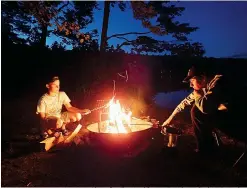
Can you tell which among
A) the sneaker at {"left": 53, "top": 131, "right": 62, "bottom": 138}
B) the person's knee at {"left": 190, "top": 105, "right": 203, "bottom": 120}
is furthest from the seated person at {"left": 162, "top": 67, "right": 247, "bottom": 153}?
the sneaker at {"left": 53, "top": 131, "right": 62, "bottom": 138}

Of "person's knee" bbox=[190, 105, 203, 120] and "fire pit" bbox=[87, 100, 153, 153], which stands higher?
"person's knee" bbox=[190, 105, 203, 120]

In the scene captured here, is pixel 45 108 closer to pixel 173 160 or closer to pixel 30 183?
pixel 30 183

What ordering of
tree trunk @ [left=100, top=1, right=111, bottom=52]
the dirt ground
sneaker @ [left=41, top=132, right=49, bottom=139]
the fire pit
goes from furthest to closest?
1. tree trunk @ [left=100, top=1, right=111, bottom=52]
2. sneaker @ [left=41, top=132, right=49, bottom=139]
3. the fire pit
4. the dirt ground

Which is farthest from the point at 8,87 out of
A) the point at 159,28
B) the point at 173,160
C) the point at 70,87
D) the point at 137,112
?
the point at 173,160

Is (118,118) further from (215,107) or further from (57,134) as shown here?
(215,107)

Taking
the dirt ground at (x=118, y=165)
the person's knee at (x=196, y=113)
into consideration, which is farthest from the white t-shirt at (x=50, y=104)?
the person's knee at (x=196, y=113)

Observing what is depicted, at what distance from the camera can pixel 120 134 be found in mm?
4707

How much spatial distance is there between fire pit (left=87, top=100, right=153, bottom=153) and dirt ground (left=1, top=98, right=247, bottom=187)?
0.13 feet

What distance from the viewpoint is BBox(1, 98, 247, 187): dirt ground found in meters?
4.16

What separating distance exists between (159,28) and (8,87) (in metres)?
7.97

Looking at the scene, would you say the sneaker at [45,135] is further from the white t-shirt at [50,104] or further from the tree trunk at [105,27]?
the tree trunk at [105,27]

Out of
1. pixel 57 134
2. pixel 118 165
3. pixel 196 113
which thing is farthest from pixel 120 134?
pixel 196 113

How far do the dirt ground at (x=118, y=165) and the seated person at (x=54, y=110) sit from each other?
0.49 metres

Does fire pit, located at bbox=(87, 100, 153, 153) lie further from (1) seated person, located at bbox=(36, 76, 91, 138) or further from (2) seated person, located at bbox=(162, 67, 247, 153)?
(2) seated person, located at bbox=(162, 67, 247, 153)
